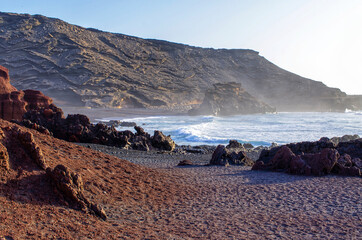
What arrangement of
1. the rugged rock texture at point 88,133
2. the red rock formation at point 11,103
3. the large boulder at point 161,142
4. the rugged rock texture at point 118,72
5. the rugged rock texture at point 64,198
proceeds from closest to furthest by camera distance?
the rugged rock texture at point 64,198 < the rugged rock texture at point 88,133 < the large boulder at point 161,142 < the red rock formation at point 11,103 < the rugged rock texture at point 118,72

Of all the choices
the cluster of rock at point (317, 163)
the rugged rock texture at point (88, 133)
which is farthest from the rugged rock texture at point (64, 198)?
the rugged rock texture at point (88, 133)

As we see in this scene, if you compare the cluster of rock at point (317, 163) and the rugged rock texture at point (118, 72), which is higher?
the rugged rock texture at point (118, 72)

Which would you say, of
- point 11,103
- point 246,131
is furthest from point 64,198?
point 246,131

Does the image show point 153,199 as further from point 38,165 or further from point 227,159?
point 227,159

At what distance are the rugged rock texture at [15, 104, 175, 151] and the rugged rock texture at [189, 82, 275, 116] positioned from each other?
38.9 m

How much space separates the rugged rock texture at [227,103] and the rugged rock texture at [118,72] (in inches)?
377

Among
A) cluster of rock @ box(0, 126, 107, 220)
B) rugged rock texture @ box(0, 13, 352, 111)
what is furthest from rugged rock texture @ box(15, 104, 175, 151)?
rugged rock texture @ box(0, 13, 352, 111)

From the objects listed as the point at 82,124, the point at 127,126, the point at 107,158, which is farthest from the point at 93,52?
the point at 107,158

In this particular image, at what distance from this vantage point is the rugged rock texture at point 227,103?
182 feet

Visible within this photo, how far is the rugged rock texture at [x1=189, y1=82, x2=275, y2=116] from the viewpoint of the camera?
2180 inches

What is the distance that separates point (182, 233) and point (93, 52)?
6576cm

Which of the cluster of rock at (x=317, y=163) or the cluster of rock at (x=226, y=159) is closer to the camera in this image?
the cluster of rock at (x=317, y=163)

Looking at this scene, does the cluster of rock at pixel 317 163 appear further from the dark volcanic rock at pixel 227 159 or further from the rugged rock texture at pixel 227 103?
the rugged rock texture at pixel 227 103

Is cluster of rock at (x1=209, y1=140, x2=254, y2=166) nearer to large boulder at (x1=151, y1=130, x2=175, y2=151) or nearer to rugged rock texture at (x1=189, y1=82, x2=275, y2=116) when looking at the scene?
large boulder at (x1=151, y1=130, x2=175, y2=151)
